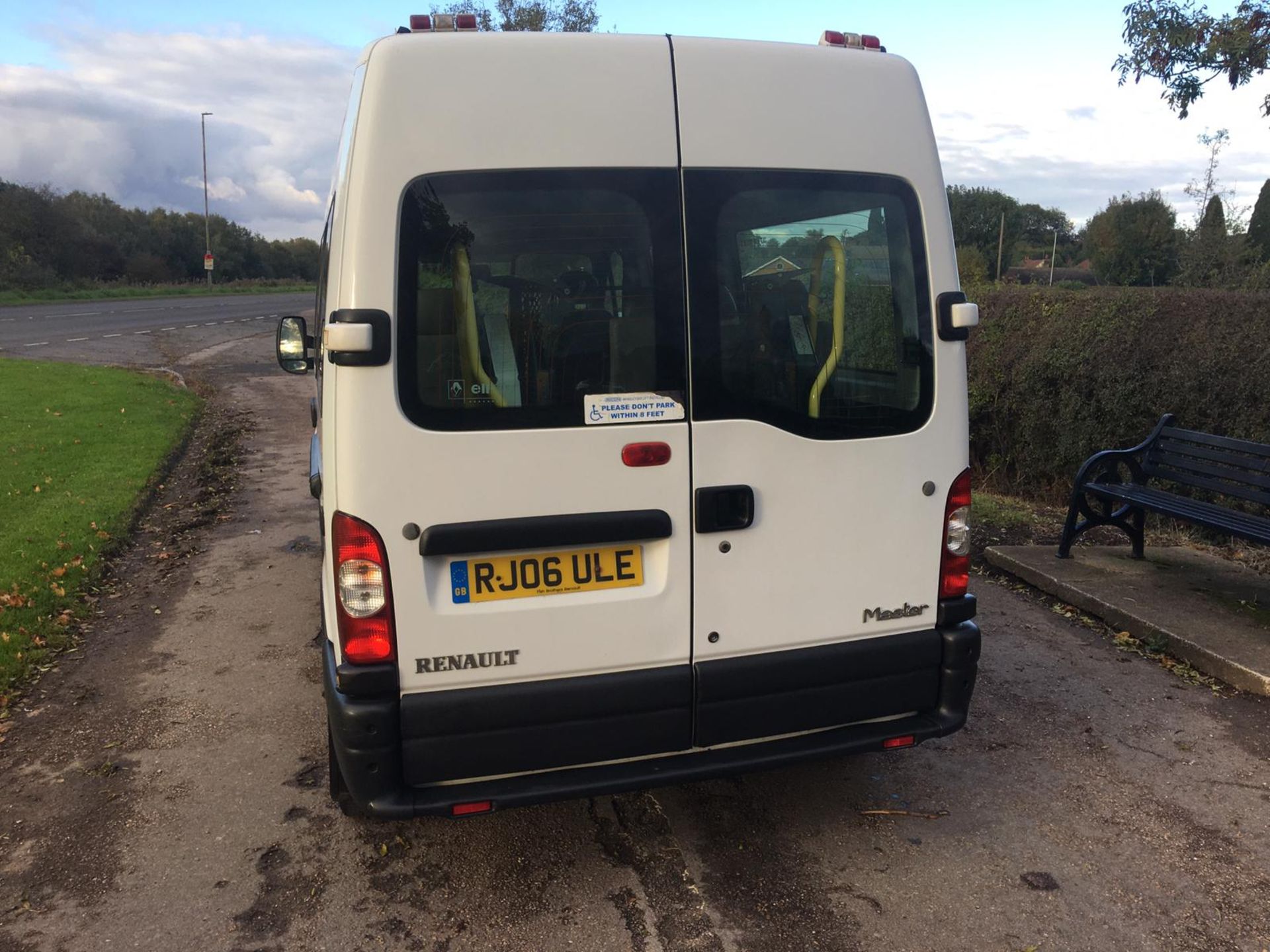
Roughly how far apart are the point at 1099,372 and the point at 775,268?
20.0ft

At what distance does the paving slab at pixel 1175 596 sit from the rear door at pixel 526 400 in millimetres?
3354

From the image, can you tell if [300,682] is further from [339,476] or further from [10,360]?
[10,360]

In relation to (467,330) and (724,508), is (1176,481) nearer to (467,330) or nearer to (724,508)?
(724,508)

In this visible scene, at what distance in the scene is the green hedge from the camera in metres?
7.21

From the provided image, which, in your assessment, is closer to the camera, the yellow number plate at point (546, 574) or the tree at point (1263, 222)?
the yellow number plate at point (546, 574)

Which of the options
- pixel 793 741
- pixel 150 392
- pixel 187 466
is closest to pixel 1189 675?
pixel 793 741

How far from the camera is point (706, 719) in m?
3.12

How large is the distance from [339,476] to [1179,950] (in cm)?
278

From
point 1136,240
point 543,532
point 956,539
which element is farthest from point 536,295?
point 1136,240

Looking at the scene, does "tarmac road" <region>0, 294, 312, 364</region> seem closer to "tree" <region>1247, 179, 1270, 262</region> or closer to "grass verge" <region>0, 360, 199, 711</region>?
"grass verge" <region>0, 360, 199, 711</region>

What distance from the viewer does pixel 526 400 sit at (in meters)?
2.89

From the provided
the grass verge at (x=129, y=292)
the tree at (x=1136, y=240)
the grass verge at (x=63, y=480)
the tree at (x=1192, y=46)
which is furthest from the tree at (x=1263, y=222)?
the grass verge at (x=129, y=292)

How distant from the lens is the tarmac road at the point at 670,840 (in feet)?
9.83

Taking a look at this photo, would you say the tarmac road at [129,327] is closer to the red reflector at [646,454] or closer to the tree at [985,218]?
the red reflector at [646,454]
